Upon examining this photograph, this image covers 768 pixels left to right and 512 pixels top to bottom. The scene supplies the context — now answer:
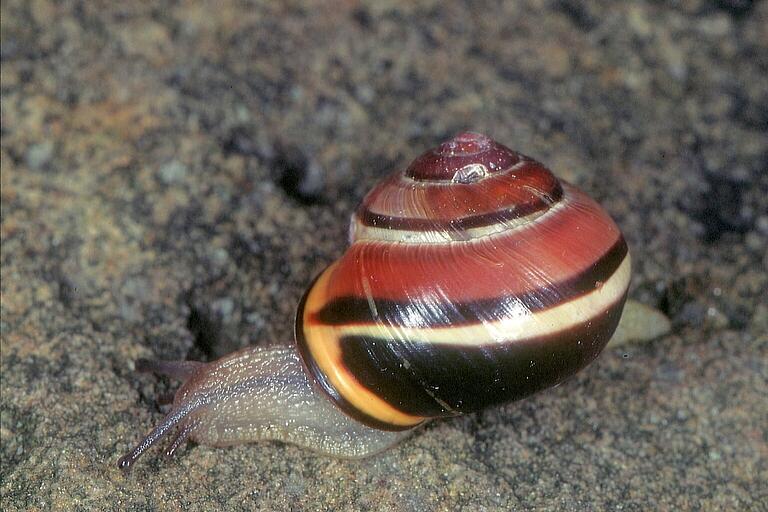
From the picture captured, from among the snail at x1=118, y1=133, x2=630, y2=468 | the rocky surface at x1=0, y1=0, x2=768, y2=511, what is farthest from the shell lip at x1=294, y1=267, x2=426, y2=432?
the rocky surface at x1=0, y1=0, x2=768, y2=511

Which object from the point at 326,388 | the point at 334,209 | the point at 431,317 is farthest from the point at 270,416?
the point at 334,209

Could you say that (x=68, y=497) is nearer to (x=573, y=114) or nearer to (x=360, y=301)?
(x=360, y=301)

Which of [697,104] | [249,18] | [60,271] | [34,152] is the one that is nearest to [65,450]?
[60,271]

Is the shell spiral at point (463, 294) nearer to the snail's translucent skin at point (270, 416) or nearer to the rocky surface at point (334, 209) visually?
the snail's translucent skin at point (270, 416)

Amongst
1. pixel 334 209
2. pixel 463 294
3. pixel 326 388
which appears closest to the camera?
pixel 463 294

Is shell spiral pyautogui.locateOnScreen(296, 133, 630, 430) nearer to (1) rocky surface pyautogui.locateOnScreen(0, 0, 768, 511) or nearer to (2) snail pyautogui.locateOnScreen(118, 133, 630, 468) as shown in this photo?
(2) snail pyautogui.locateOnScreen(118, 133, 630, 468)

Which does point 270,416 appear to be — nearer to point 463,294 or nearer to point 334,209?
point 463,294
